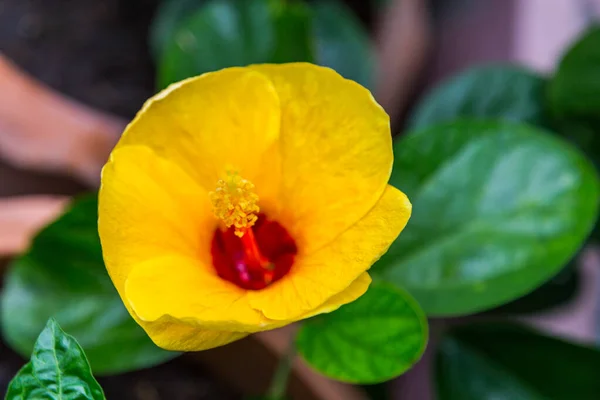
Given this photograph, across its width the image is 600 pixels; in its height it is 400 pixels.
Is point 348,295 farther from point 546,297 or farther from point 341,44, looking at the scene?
point 341,44

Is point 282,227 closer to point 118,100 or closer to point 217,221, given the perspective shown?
point 217,221

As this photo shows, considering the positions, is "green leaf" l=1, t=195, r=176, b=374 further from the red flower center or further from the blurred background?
the blurred background

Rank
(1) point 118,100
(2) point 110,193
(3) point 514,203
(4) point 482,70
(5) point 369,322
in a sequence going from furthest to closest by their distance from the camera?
(1) point 118,100
(4) point 482,70
(3) point 514,203
(5) point 369,322
(2) point 110,193

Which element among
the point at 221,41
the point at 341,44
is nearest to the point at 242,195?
the point at 221,41

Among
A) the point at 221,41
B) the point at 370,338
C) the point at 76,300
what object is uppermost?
the point at 221,41

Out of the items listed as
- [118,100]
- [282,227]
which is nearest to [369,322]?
[282,227]

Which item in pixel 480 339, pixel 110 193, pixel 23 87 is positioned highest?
pixel 110 193

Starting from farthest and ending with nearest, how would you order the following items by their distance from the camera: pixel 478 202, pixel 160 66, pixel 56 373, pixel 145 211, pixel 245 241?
pixel 160 66, pixel 478 202, pixel 245 241, pixel 145 211, pixel 56 373

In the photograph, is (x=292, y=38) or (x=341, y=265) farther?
(x=292, y=38)
